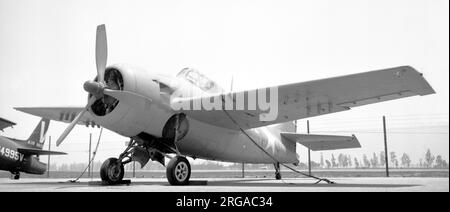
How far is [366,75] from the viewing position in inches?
320

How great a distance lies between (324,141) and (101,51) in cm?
964

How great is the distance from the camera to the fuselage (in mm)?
9172

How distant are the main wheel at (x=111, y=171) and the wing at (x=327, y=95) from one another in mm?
2599

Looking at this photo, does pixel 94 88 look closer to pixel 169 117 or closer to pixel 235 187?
pixel 169 117

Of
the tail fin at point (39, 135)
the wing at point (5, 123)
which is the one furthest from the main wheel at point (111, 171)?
the tail fin at point (39, 135)

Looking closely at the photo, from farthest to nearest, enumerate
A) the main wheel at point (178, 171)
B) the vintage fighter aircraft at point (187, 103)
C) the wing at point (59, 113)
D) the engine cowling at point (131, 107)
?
the wing at point (59, 113) → the main wheel at point (178, 171) → the engine cowling at point (131, 107) → the vintage fighter aircraft at point (187, 103)

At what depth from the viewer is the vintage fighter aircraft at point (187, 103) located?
887 cm

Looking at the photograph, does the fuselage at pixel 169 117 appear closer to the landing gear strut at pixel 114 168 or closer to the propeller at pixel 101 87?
the propeller at pixel 101 87

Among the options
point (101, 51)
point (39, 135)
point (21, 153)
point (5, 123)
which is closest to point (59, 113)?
point (5, 123)

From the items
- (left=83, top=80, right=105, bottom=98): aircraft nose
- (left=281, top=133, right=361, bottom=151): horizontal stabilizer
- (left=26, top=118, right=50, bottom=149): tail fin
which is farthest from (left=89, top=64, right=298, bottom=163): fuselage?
(left=26, top=118, right=50, bottom=149): tail fin

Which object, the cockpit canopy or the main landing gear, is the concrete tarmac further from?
the cockpit canopy
